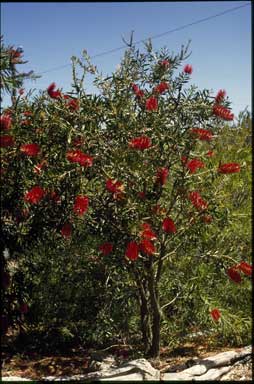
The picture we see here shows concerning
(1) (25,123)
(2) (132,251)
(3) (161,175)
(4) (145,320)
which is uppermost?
(1) (25,123)

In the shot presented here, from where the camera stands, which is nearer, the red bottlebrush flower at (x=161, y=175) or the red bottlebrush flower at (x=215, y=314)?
the red bottlebrush flower at (x=161, y=175)

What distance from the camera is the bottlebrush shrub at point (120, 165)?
130 inches

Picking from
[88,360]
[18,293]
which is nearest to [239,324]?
[88,360]

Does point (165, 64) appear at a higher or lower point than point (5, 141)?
higher

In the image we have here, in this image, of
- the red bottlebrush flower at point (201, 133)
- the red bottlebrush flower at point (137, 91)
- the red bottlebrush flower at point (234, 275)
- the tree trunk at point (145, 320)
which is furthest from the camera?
the tree trunk at point (145, 320)

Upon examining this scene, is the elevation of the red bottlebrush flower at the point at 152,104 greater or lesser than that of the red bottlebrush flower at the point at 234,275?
greater

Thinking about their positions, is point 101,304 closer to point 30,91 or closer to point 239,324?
point 239,324

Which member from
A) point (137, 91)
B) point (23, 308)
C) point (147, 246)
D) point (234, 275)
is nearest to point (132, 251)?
point (147, 246)

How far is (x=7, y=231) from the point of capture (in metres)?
3.91

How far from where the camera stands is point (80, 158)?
3139 millimetres

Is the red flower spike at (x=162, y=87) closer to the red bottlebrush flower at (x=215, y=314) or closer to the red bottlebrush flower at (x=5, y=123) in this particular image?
the red bottlebrush flower at (x=5, y=123)

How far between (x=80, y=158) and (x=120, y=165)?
296mm

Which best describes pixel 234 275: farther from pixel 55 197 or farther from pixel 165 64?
pixel 165 64

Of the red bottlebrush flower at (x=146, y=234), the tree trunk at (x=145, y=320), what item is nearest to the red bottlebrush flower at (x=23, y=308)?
the tree trunk at (x=145, y=320)
